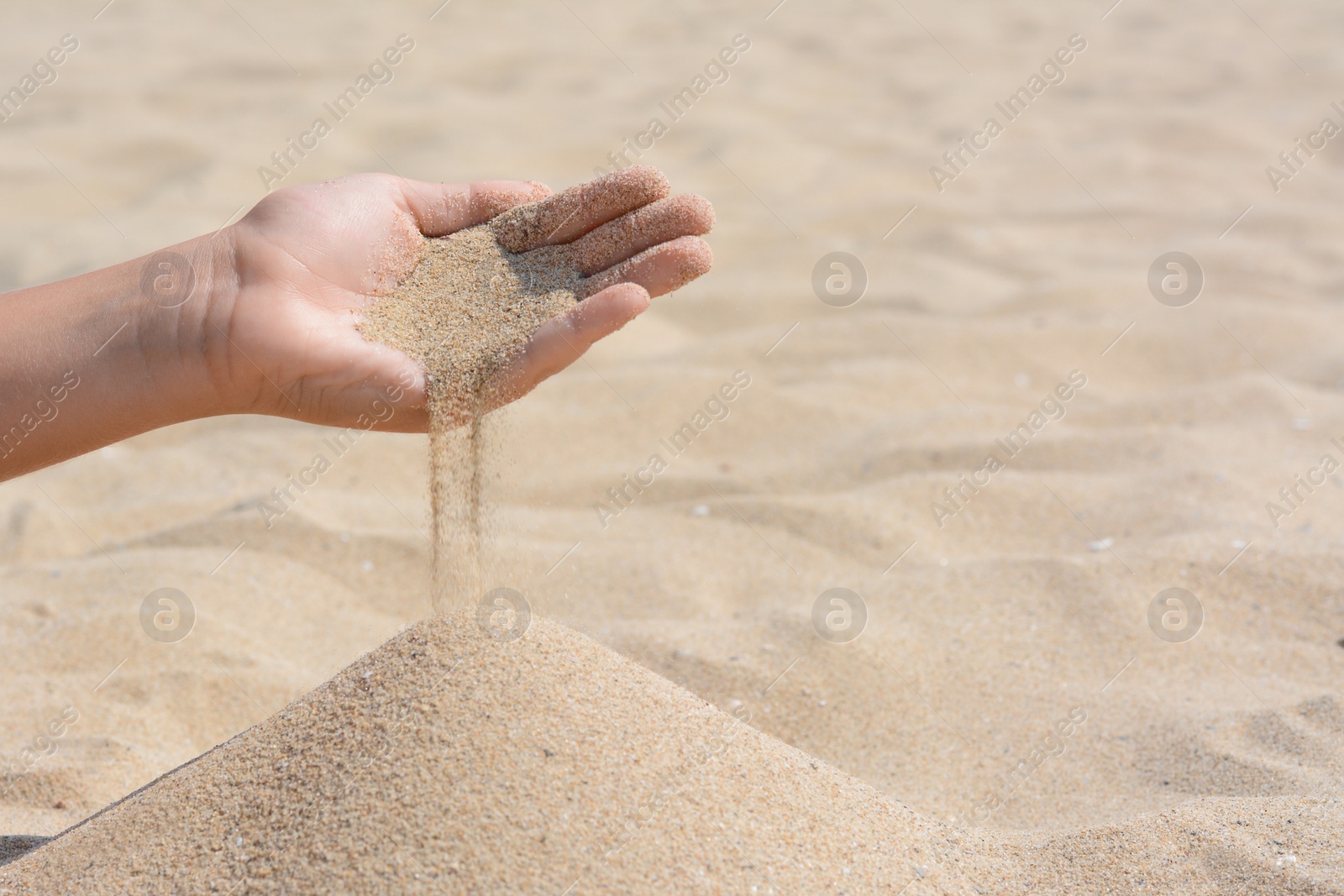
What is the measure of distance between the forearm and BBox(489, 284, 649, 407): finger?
60 centimetres

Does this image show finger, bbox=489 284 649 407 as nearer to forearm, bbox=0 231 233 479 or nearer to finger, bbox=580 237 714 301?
finger, bbox=580 237 714 301

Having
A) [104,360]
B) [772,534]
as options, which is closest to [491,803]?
[104,360]

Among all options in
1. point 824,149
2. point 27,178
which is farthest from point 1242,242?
point 27,178

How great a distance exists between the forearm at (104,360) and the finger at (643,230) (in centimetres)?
74

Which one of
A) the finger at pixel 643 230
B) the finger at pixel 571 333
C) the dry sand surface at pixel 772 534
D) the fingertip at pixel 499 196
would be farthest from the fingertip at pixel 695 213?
the dry sand surface at pixel 772 534

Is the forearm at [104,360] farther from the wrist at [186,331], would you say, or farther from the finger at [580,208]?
the finger at [580,208]

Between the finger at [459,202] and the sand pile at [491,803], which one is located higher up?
the finger at [459,202]

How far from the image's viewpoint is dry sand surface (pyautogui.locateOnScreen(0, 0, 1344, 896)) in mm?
1586

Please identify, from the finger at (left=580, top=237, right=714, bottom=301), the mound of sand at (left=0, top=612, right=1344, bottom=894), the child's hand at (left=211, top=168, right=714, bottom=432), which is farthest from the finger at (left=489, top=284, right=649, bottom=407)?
the mound of sand at (left=0, top=612, right=1344, bottom=894)

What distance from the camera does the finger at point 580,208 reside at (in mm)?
2258

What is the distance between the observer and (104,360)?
81.0 inches

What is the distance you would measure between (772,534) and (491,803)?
1594 mm

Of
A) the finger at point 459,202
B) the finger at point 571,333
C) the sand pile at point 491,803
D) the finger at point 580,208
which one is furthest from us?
the finger at point 459,202

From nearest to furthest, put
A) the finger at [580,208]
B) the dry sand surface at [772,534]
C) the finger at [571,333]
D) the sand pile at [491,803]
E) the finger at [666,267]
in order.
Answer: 1. the sand pile at [491,803]
2. the dry sand surface at [772,534]
3. the finger at [571,333]
4. the finger at [666,267]
5. the finger at [580,208]
